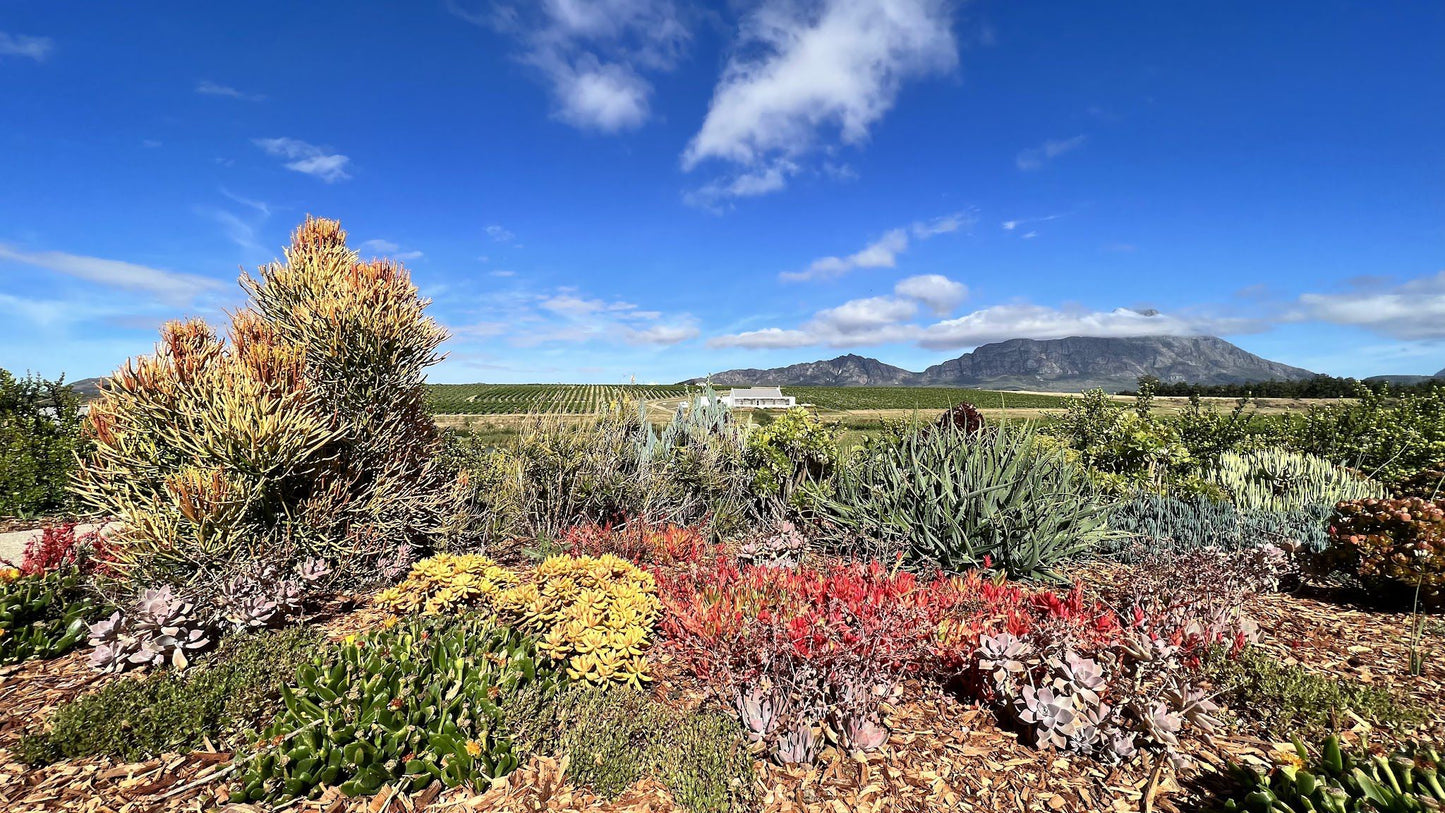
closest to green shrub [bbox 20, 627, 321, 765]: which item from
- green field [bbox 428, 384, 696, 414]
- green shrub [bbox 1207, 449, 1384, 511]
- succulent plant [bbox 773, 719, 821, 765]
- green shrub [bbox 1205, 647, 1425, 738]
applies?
succulent plant [bbox 773, 719, 821, 765]

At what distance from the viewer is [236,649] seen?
11.6ft

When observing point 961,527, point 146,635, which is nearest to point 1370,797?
point 961,527

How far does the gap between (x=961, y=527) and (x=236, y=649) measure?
5.06 meters

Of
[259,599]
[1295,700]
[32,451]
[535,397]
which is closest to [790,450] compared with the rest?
[535,397]

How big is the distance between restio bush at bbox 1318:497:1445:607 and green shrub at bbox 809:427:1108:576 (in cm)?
161

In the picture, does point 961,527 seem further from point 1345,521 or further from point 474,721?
point 474,721

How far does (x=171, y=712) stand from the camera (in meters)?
2.91

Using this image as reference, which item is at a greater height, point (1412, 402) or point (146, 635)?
point (1412, 402)

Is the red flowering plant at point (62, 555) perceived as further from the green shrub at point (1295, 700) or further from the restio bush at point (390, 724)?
the green shrub at point (1295, 700)

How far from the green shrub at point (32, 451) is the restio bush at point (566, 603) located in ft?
26.5

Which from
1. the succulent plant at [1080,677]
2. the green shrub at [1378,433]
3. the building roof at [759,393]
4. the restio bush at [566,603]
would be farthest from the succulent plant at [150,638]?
the building roof at [759,393]

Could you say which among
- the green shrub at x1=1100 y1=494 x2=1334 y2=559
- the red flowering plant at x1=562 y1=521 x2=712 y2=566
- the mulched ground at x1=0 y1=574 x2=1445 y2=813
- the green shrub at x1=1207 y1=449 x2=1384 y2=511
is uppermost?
the green shrub at x1=1207 y1=449 x2=1384 y2=511

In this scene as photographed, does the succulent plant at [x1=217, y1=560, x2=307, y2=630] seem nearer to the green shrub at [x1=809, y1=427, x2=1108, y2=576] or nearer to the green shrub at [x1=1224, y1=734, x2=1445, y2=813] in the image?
the green shrub at [x1=809, y1=427, x2=1108, y2=576]

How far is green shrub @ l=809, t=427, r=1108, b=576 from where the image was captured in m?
4.98
